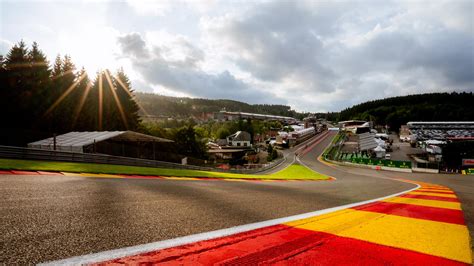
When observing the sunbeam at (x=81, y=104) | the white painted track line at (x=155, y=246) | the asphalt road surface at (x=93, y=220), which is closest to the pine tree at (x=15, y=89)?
the sunbeam at (x=81, y=104)

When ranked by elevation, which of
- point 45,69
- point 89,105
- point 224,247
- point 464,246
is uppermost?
point 45,69

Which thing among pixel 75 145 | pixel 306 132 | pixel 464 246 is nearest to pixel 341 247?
Result: pixel 464 246

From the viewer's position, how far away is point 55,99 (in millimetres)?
36688

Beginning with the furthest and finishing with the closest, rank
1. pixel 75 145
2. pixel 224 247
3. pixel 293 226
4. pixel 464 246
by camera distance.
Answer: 1. pixel 75 145
2. pixel 293 226
3. pixel 464 246
4. pixel 224 247

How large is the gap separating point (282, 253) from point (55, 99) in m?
44.5

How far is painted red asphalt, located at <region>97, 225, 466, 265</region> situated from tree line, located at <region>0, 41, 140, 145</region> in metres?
27.2

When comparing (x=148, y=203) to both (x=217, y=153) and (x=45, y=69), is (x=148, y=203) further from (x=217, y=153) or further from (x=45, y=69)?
(x=217, y=153)

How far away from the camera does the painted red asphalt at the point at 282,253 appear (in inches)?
91.3

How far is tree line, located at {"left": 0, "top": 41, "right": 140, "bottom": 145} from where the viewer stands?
3175cm

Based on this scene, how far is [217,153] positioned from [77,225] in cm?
6800

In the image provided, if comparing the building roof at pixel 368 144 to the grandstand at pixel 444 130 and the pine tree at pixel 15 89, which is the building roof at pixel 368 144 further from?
the pine tree at pixel 15 89

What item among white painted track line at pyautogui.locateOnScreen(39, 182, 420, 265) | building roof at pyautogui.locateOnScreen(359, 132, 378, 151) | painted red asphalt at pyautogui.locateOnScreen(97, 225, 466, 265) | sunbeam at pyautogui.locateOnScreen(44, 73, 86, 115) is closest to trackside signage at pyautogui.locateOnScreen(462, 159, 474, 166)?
building roof at pyautogui.locateOnScreen(359, 132, 378, 151)

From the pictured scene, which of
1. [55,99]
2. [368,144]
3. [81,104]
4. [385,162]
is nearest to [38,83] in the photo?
[55,99]

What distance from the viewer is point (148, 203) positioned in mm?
5035
